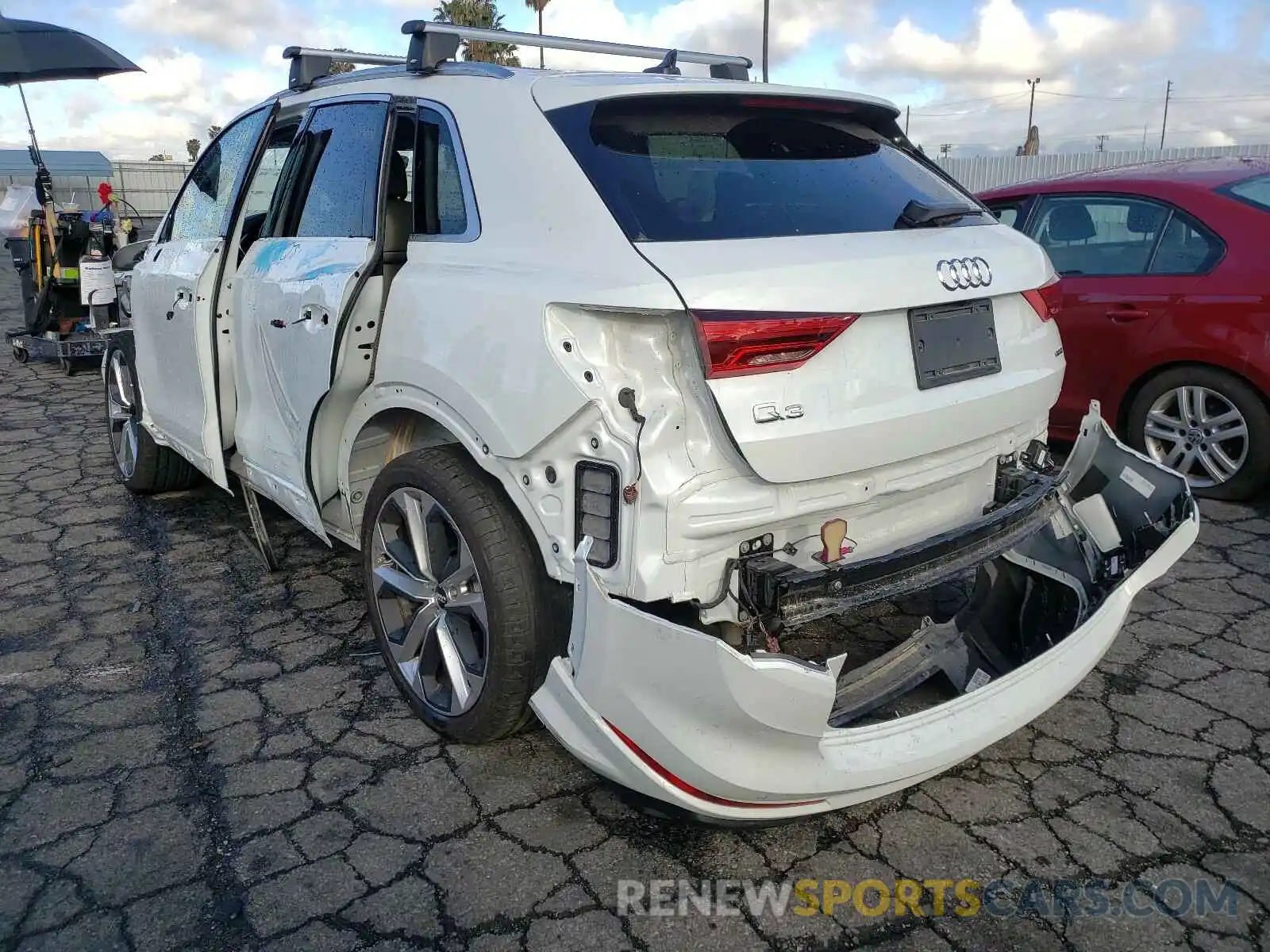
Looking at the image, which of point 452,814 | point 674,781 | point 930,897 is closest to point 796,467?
point 674,781

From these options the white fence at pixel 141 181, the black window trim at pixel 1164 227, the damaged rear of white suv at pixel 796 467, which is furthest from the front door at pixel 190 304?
the white fence at pixel 141 181

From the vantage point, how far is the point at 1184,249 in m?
5.09

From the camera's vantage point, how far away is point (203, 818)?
9.02 feet

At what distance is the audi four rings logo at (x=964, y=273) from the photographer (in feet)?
8.61

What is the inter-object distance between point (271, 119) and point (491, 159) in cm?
169

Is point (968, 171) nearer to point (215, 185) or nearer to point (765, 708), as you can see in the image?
point (215, 185)

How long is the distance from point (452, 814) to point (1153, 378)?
14.0 ft

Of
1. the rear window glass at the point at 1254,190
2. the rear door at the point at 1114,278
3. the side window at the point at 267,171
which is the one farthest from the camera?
the rear door at the point at 1114,278

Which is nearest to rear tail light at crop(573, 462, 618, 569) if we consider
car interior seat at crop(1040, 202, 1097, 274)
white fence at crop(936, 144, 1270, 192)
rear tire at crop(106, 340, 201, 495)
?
rear tire at crop(106, 340, 201, 495)

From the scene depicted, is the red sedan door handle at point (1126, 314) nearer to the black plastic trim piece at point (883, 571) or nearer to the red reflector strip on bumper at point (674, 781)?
the black plastic trim piece at point (883, 571)

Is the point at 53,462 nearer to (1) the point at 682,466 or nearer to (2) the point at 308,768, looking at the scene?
(2) the point at 308,768

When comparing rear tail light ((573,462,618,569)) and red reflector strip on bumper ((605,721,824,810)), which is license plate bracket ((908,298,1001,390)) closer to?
rear tail light ((573,462,618,569))

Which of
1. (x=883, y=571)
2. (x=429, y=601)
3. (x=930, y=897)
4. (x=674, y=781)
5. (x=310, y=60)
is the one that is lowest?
(x=930, y=897)

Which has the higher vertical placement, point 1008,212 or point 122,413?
point 1008,212
